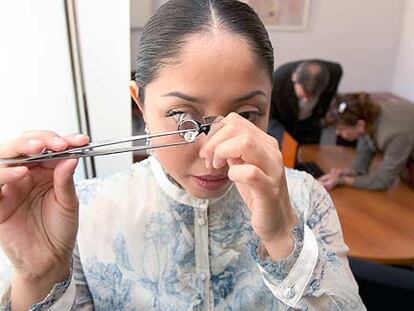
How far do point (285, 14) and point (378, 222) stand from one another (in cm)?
232

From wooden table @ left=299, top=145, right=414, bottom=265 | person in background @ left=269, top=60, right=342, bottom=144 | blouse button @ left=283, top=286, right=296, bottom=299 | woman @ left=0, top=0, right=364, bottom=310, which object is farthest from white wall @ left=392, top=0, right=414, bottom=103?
blouse button @ left=283, top=286, right=296, bottom=299

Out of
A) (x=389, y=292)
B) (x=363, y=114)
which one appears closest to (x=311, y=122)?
(x=363, y=114)

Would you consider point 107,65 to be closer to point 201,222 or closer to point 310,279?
point 201,222

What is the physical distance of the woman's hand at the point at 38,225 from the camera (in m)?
0.64

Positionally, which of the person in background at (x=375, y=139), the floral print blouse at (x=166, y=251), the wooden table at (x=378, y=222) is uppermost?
the floral print blouse at (x=166, y=251)

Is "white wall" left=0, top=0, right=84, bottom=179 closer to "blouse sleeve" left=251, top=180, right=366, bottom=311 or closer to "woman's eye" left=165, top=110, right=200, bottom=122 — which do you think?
"woman's eye" left=165, top=110, right=200, bottom=122

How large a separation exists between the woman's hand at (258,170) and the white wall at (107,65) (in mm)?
452

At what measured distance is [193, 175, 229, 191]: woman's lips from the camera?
0.72 meters

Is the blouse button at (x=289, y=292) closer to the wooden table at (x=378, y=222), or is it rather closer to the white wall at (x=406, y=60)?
the wooden table at (x=378, y=222)

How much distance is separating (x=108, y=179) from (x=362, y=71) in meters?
3.62

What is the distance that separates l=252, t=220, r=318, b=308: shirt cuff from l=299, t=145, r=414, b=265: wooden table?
0.97 m

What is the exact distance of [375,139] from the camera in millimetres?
2289

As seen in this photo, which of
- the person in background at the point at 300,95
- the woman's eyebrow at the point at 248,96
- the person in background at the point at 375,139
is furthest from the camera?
the person in background at the point at 300,95

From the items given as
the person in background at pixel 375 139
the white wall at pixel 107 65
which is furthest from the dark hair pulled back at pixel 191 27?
the person in background at pixel 375 139
